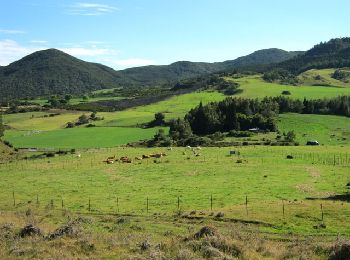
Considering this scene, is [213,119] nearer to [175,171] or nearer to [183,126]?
[183,126]

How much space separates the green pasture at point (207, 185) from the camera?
40.3 m

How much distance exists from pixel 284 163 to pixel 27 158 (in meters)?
54.7

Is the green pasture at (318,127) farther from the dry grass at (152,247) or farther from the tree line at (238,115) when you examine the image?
the dry grass at (152,247)

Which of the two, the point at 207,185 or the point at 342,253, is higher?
the point at 342,253

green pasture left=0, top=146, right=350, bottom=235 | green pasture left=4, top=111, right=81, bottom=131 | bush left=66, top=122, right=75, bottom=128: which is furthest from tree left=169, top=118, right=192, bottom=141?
green pasture left=4, top=111, right=81, bottom=131

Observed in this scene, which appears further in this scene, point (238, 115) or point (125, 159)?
point (238, 115)

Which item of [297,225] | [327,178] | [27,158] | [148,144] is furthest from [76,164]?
[297,225]

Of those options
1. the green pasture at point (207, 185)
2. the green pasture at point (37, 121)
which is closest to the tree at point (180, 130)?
the green pasture at point (207, 185)

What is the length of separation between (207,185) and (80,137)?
83793 millimetres

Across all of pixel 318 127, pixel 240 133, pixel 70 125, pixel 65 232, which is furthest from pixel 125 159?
pixel 70 125

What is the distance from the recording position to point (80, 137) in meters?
134

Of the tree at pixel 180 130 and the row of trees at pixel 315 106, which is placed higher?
the row of trees at pixel 315 106

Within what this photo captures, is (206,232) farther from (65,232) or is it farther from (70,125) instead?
(70,125)

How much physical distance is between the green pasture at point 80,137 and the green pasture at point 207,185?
29932mm
